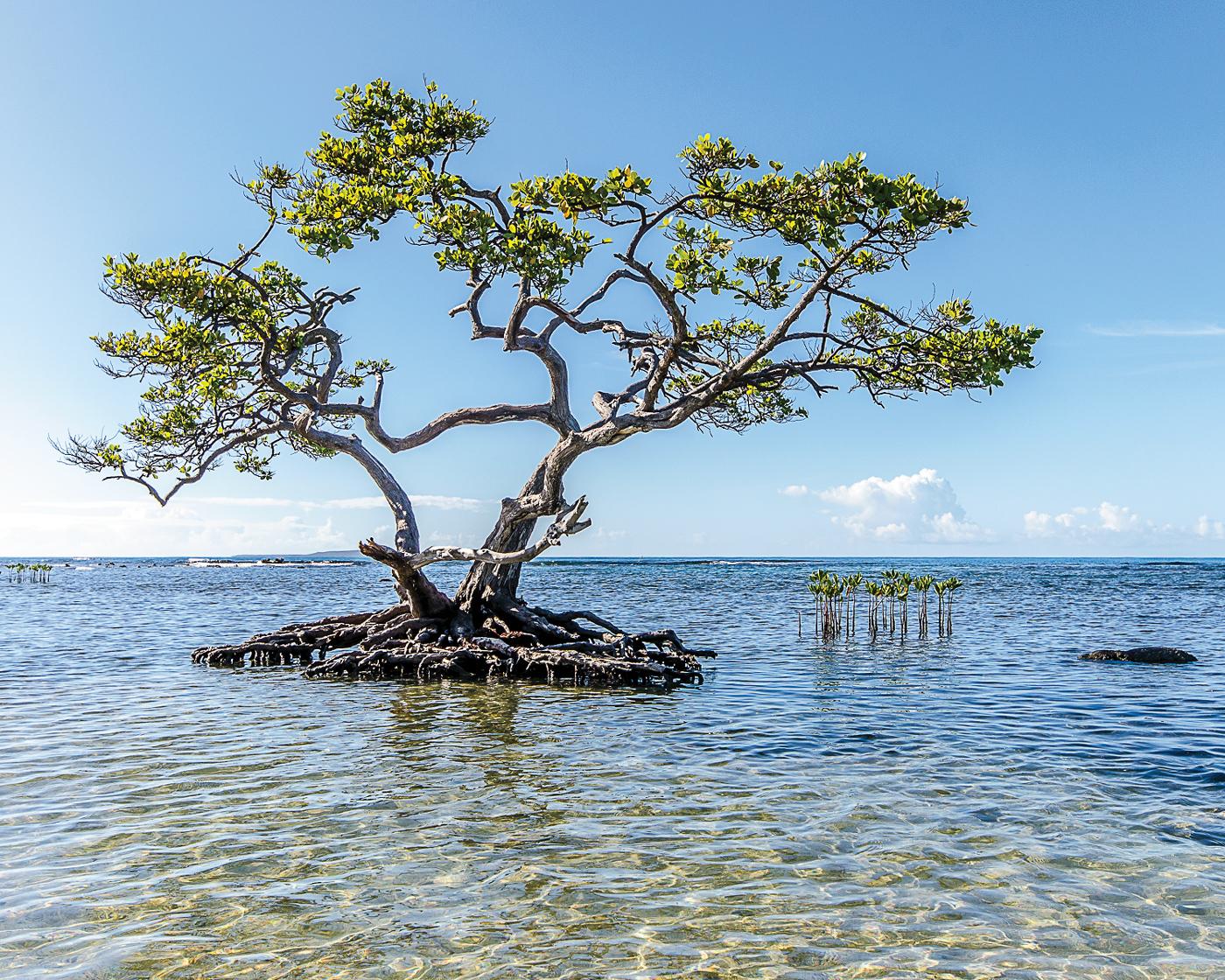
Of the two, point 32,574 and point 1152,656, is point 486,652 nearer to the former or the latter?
point 1152,656

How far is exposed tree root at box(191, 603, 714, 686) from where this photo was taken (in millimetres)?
21406

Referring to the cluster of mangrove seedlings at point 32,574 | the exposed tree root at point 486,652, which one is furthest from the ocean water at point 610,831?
the cluster of mangrove seedlings at point 32,574

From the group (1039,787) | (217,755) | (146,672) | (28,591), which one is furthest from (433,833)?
(28,591)

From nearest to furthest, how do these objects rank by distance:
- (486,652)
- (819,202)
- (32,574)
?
(819,202) → (486,652) → (32,574)

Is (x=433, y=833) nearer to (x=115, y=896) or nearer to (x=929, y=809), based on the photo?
(x=115, y=896)

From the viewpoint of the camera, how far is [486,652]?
Answer: 2191cm

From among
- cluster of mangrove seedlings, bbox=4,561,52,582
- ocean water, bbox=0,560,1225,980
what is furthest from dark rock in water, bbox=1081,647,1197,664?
cluster of mangrove seedlings, bbox=4,561,52,582

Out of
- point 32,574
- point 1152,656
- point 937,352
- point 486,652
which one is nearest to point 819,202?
point 937,352

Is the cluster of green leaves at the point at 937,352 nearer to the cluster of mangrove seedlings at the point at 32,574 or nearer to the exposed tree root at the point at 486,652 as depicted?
the exposed tree root at the point at 486,652

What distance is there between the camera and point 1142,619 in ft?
140

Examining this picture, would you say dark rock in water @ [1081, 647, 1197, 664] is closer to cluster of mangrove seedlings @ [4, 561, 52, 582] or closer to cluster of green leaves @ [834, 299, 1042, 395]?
cluster of green leaves @ [834, 299, 1042, 395]

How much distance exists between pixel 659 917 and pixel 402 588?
16.8m

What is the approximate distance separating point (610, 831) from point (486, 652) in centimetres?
1234

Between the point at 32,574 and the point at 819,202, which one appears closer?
the point at 819,202
